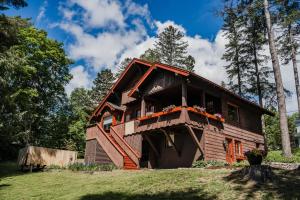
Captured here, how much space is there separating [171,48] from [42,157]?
36.2 meters

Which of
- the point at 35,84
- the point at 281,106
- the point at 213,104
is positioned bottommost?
the point at 281,106

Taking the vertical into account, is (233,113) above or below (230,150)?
above

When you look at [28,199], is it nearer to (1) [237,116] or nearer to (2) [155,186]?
(2) [155,186]

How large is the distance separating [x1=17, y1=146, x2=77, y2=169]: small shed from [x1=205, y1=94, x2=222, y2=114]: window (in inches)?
514

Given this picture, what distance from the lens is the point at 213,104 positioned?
67.4ft

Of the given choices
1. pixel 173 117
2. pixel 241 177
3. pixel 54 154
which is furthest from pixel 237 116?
pixel 54 154

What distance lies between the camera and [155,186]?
10.8 meters

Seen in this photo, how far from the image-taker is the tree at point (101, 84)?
52125 mm

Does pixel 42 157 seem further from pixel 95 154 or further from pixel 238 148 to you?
pixel 238 148

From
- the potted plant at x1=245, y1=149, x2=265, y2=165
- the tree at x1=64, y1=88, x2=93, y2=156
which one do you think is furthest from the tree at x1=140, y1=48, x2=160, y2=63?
the potted plant at x1=245, y1=149, x2=265, y2=165

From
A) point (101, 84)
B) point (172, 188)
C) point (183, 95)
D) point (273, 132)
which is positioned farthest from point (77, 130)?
point (273, 132)

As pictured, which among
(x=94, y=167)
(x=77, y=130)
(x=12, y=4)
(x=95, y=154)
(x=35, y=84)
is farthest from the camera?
(x=77, y=130)

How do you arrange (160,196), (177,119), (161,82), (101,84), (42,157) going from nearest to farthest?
(160,196) → (177,119) → (161,82) → (42,157) → (101,84)

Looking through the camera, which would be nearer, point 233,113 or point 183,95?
point 183,95
